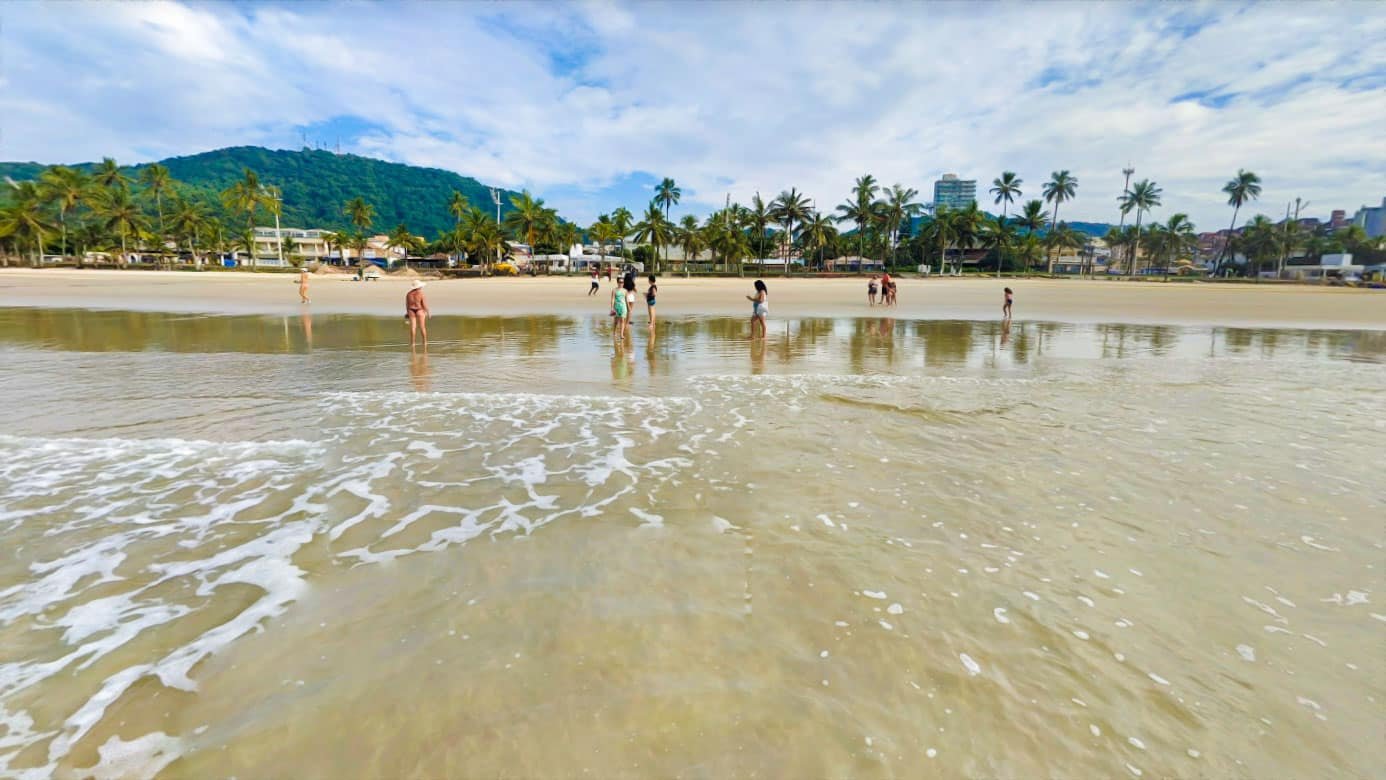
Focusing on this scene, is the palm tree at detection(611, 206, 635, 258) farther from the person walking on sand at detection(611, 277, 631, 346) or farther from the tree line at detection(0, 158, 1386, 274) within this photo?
the person walking on sand at detection(611, 277, 631, 346)

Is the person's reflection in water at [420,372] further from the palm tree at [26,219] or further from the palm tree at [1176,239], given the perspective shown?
the palm tree at [1176,239]

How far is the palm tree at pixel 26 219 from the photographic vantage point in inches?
2948

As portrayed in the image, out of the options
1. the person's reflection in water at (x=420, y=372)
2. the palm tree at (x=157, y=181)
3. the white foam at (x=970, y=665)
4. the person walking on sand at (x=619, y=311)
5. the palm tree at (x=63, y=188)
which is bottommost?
the white foam at (x=970, y=665)

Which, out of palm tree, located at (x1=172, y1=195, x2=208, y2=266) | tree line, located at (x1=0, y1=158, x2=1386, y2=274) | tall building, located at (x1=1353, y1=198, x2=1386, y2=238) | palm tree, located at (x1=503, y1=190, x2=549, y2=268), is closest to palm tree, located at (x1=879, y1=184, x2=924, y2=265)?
tree line, located at (x1=0, y1=158, x2=1386, y2=274)

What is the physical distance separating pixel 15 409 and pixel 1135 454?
48.1 feet

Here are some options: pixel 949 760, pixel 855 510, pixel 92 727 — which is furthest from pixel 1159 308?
pixel 92 727

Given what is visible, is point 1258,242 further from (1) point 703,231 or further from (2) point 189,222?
(2) point 189,222

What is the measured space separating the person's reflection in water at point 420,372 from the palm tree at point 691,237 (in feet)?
255

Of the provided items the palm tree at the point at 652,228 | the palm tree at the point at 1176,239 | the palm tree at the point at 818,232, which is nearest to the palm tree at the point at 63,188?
the palm tree at the point at 652,228

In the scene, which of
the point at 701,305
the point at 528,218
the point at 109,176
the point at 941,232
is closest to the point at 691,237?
the point at 528,218

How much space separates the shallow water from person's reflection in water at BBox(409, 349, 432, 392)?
1.55m

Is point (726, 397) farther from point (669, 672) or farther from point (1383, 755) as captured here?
point (1383, 755)

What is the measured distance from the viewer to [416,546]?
442 centimetres

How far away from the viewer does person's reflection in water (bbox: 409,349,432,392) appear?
34.0ft
